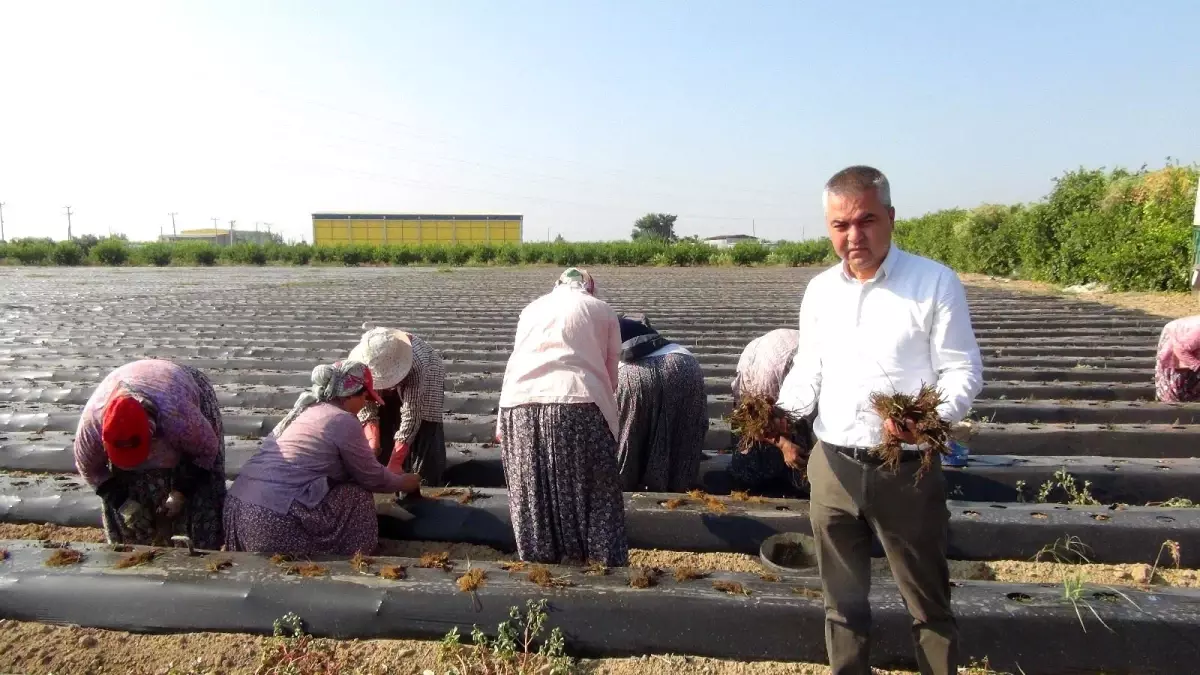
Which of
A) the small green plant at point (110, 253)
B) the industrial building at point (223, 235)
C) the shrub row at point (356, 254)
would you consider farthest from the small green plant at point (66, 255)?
the industrial building at point (223, 235)

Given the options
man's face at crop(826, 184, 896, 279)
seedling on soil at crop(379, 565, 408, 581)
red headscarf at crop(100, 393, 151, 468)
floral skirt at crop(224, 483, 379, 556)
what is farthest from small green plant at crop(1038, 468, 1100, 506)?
red headscarf at crop(100, 393, 151, 468)

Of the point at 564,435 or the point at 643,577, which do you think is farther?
the point at 564,435

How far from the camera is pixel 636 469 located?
3391 mm

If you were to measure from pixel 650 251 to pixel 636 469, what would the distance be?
1219 inches

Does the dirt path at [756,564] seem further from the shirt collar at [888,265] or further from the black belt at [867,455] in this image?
the shirt collar at [888,265]

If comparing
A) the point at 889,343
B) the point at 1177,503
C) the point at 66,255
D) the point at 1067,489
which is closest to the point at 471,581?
the point at 889,343

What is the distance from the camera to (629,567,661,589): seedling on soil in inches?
89.3

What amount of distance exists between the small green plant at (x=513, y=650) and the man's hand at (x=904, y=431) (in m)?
1.14

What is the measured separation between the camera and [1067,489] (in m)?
3.20

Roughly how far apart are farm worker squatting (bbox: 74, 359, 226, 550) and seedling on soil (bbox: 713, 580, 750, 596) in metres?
1.99

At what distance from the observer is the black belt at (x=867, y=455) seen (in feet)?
5.71

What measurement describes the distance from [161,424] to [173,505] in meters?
0.32

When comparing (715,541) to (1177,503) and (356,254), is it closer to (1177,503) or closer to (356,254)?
(1177,503)

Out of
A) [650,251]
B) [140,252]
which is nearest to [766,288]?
[650,251]
